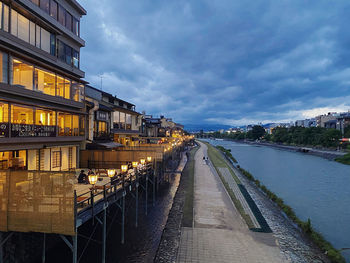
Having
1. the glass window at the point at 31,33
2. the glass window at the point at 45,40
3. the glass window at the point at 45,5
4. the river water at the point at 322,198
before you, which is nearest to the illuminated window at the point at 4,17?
the glass window at the point at 31,33

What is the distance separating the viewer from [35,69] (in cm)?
1491

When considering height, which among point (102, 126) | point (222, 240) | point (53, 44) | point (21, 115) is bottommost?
point (222, 240)

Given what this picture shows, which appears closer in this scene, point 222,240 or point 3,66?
point 222,240

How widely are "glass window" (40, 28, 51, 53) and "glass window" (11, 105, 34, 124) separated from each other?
6581mm

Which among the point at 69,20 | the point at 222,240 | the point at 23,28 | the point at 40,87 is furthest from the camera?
the point at 69,20

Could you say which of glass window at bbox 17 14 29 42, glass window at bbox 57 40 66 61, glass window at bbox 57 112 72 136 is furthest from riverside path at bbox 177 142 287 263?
glass window at bbox 57 40 66 61

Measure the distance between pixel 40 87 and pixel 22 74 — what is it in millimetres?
1520

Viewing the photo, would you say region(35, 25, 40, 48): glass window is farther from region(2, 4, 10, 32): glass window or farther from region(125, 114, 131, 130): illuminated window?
region(125, 114, 131, 130): illuminated window

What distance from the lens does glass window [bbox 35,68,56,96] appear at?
15.4 m

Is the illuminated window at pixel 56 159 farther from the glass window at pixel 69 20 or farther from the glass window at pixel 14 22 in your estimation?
the glass window at pixel 69 20

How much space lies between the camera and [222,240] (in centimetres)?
1242

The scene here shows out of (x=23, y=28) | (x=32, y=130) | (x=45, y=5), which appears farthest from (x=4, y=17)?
(x=32, y=130)

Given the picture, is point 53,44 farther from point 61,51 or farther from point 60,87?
point 60,87

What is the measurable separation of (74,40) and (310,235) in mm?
30009
